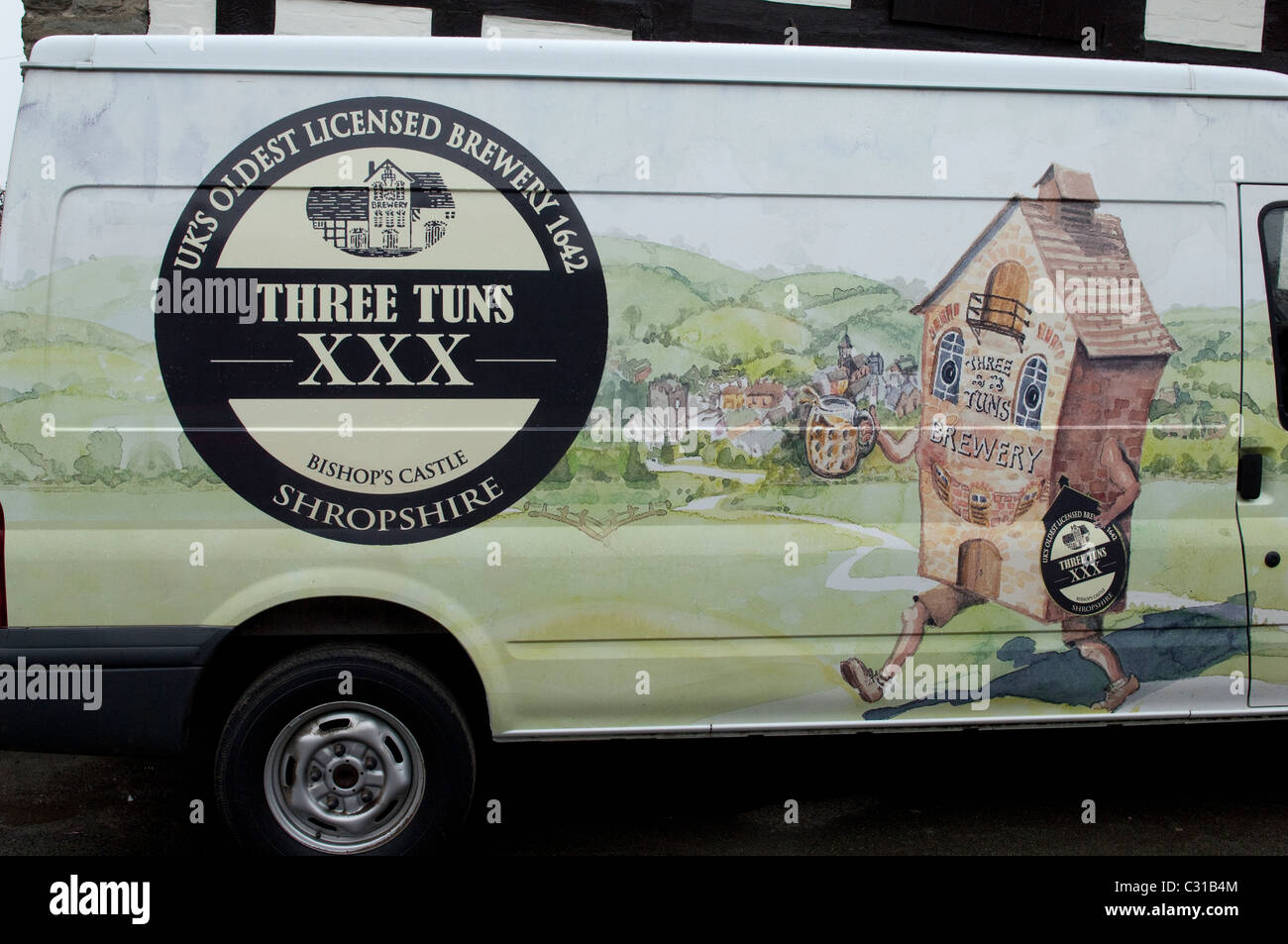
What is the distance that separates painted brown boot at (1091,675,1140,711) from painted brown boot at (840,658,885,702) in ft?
2.66

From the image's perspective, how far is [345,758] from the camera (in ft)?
10.9

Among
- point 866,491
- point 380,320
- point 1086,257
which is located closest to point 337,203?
point 380,320

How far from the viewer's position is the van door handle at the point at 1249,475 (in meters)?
3.54

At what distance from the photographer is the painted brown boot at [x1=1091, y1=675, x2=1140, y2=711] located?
3.54 metres

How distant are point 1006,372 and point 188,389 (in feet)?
9.20

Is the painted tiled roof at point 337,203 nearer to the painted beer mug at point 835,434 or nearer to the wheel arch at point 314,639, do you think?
the wheel arch at point 314,639

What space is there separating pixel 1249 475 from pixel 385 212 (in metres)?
3.22

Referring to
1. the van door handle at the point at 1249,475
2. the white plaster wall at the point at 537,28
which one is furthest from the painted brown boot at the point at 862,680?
the white plaster wall at the point at 537,28

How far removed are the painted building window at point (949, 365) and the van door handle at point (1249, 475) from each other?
3.63 feet

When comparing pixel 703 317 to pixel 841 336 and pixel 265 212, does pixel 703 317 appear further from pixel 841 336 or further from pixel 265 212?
pixel 265 212

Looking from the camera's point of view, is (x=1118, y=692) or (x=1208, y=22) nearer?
(x=1118, y=692)
